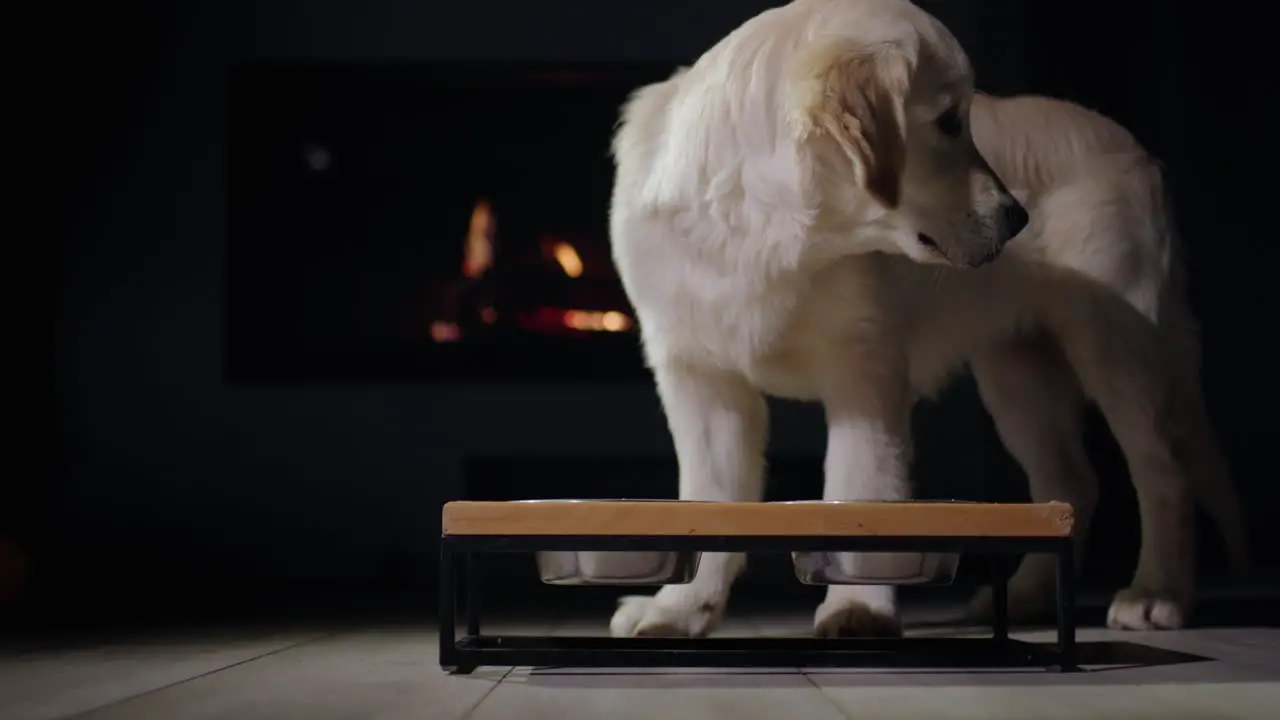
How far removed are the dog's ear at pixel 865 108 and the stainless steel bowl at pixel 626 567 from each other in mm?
507

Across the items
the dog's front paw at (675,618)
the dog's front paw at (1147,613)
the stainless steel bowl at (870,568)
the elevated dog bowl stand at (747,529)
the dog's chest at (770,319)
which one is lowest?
the dog's front paw at (1147,613)

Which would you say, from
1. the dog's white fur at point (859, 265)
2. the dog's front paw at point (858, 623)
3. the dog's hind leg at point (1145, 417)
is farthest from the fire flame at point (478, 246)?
the dog's front paw at point (858, 623)

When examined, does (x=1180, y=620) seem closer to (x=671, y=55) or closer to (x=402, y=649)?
(x=402, y=649)

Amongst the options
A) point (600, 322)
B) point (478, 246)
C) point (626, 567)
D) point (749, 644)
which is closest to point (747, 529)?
point (626, 567)

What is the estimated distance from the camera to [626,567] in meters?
1.61

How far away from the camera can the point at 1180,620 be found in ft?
6.97

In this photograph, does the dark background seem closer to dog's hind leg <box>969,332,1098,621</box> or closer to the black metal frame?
dog's hind leg <box>969,332,1098,621</box>

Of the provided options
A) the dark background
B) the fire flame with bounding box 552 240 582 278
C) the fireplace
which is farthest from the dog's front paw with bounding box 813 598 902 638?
the fire flame with bounding box 552 240 582 278

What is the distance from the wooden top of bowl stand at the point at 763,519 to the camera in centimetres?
151

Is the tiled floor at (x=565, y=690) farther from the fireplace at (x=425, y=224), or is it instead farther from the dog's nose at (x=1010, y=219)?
the fireplace at (x=425, y=224)

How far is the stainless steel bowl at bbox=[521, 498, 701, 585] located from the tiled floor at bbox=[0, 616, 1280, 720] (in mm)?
105

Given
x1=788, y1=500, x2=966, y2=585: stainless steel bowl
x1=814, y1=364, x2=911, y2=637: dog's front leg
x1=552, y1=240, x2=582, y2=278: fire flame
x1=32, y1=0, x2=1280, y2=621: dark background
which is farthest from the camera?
x1=552, y1=240, x2=582, y2=278: fire flame

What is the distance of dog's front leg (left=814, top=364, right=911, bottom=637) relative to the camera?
184 centimetres

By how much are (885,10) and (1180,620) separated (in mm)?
1017
